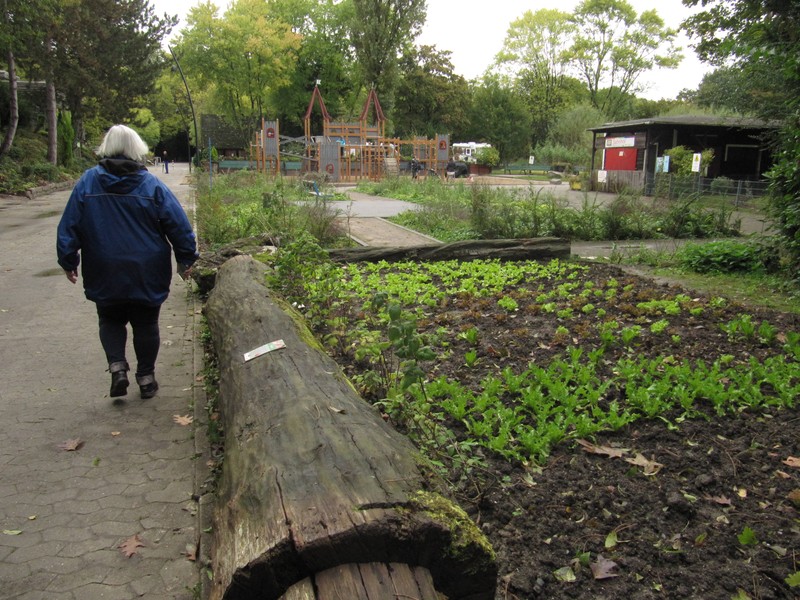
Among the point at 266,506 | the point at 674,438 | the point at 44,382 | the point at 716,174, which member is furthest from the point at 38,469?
the point at 716,174

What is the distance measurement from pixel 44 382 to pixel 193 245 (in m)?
1.64

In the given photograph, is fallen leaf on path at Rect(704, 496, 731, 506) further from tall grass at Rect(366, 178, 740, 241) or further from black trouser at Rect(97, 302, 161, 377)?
tall grass at Rect(366, 178, 740, 241)

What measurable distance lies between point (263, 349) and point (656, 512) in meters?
2.31

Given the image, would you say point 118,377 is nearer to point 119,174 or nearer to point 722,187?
point 119,174

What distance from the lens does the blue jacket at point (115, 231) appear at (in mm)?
4488

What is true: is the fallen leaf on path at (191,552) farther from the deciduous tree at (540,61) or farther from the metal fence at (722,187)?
the deciduous tree at (540,61)

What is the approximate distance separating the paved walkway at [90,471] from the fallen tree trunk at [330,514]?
0.61 m

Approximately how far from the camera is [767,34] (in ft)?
29.8

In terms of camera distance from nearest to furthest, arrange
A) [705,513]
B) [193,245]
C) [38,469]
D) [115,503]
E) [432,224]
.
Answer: [705,513], [115,503], [38,469], [193,245], [432,224]

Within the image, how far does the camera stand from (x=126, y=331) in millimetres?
4773

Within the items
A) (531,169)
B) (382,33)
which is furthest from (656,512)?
(531,169)

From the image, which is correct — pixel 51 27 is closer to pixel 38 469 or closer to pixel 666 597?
pixel 38 469

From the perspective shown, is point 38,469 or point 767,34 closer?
point 38,469

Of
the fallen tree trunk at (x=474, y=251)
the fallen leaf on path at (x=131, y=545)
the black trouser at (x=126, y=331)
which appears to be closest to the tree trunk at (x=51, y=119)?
the fallen tree trunk at (x=474, y=251)
